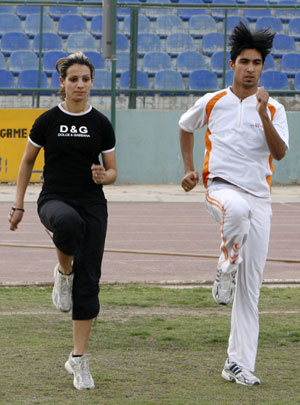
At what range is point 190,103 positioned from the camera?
25.1 meters

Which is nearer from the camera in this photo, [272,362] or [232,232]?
[232,232]

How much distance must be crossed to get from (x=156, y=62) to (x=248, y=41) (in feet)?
65.3

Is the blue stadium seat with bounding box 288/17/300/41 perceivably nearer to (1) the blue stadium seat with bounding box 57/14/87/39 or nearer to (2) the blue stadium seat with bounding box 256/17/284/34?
(2) the blue stadium seat with bounding box 256/17/284/34

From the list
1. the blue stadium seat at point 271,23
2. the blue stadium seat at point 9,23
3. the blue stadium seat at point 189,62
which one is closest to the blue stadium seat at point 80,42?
the blue stadium seat at point 9,23

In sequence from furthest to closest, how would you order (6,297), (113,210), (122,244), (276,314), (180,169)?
(180,169), (113,210), (122,244), (6,297), (276,314)

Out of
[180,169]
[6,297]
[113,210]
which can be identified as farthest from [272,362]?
[180,169]

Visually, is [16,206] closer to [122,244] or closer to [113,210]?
[122,244]

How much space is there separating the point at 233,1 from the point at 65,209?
24858 millimetres

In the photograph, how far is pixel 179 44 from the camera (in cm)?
2541

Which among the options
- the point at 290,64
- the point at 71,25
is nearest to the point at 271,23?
the point at 290,64

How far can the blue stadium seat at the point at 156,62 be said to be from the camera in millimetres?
25328

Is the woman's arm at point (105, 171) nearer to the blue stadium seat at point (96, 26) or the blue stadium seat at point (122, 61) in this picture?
the blue stadium seat at point (122, 61)

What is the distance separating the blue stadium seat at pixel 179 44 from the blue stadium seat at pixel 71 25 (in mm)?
2604

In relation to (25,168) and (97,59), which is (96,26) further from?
(25,168)
